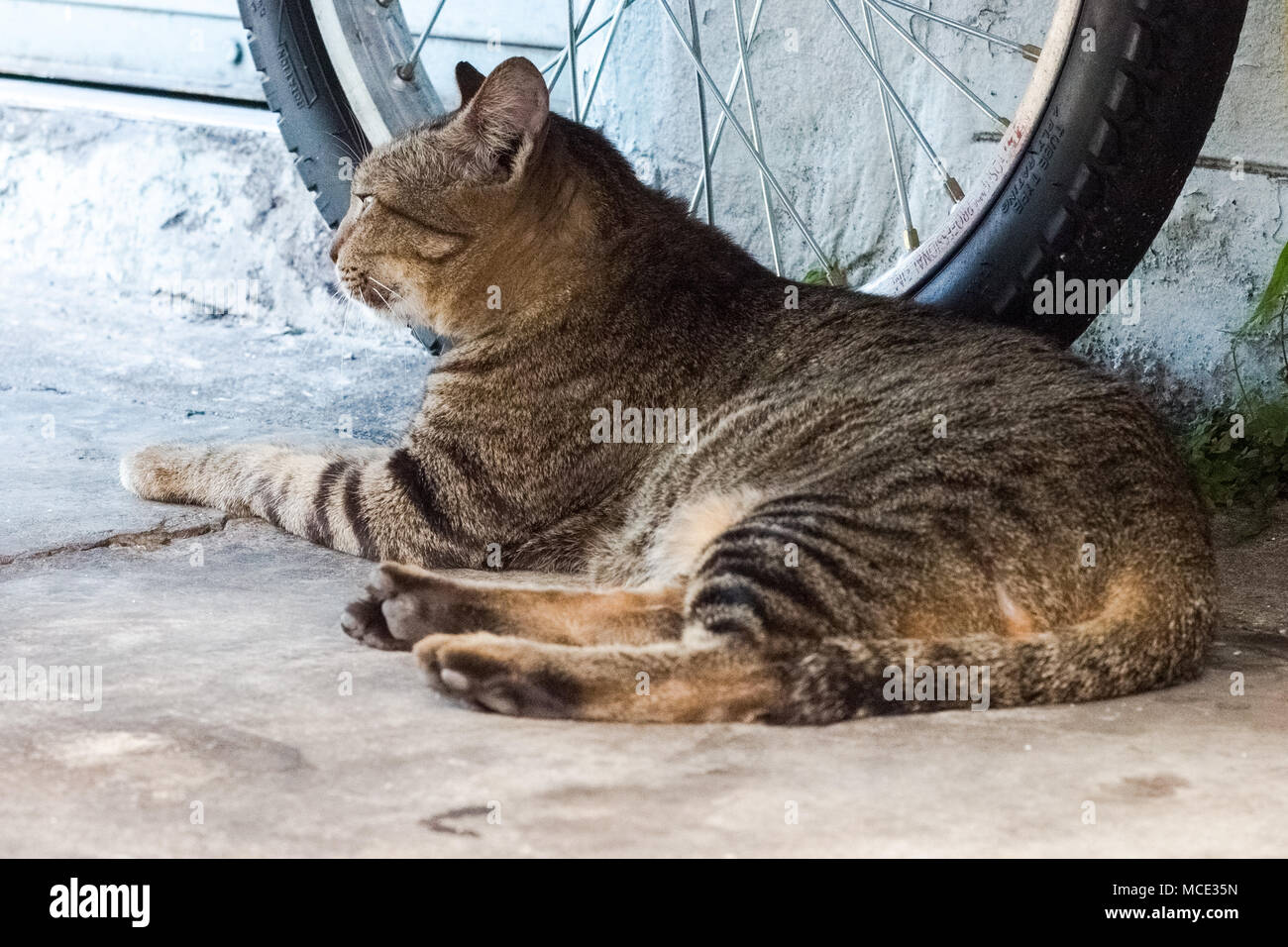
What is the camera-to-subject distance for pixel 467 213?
11.5 feet

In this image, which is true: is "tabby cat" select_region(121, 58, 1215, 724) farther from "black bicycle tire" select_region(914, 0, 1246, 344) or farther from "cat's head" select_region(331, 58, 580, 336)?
"black bicycle tire" select_region(914, 0, 1246, 344)

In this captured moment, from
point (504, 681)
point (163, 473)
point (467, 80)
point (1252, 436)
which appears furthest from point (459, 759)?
point (1252, 436)

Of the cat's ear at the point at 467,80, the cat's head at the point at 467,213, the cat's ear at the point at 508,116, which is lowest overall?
the cat's head at the point at 467,213

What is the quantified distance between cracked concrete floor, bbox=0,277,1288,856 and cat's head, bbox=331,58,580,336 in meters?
0.70

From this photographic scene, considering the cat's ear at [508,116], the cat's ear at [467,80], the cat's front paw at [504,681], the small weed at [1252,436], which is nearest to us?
the cat's front paw at [504,681]

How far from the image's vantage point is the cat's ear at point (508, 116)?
11.0 ft

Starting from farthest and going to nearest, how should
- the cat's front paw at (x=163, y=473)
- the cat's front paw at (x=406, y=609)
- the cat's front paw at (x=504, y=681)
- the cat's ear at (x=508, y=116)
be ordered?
the cat's front paw at (x=163, y=473), the cat's ear at (x=508, y=116), the cat's front paw at (x=406, y=609), the cat's front paw at (x=504, y=681)

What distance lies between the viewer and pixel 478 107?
3.43 m

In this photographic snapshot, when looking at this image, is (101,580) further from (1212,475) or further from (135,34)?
(135,34)

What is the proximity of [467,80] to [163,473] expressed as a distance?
49.6 inches

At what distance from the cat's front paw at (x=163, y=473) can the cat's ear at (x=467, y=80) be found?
3.72 feet

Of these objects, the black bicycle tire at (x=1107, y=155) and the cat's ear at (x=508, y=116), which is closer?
the black bicycle tire at (x=1107, y=155)

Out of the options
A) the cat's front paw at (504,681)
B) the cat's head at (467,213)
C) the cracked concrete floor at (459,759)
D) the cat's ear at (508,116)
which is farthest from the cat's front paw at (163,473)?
the cat's front paw at (504,681)

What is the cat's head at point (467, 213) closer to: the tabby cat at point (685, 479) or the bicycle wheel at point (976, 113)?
the tabby cat at point (685, 479)
